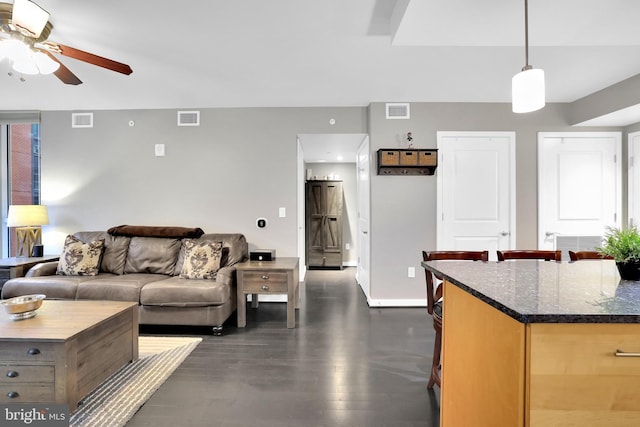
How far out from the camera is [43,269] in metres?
3.24

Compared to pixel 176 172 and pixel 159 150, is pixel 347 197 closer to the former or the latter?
pixel 176 172

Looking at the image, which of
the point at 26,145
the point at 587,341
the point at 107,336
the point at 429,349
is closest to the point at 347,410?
the point at 429,349

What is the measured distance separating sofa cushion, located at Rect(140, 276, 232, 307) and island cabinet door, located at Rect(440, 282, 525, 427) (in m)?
2.18

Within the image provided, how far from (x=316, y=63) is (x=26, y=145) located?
14.3 ft

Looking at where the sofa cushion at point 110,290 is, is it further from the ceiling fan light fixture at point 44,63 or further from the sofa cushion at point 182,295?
the ceiling fan light fixture at point 44,63

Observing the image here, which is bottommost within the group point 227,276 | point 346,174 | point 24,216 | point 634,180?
point 227,276

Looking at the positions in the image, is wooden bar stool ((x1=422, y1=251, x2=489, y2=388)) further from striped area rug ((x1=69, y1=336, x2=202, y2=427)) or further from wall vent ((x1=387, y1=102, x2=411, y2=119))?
wall vent ((x1=387, y1=102, x2=411, y2=119))

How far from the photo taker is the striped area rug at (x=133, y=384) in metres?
1.76

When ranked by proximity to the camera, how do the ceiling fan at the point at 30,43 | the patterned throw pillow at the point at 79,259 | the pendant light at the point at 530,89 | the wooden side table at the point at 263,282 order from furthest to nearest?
1. the patterned throw pillow at the point at 79,259
2. the wooden side table at the point at 263,282
3. the ceiling fan at the point at 30,43
4. the pendant light at the point at 530,89

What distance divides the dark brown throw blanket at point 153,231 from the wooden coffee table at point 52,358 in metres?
1.68

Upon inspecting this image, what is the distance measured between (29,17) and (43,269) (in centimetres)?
266

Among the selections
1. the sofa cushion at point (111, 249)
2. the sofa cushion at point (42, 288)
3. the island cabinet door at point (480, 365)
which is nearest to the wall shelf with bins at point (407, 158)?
the island cabinet door at point (480, 365)

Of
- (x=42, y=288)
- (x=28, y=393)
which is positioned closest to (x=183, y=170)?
(x=42, y=288)

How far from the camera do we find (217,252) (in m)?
3.31
